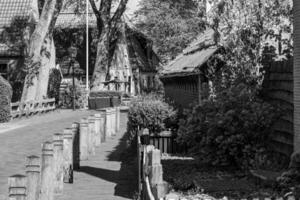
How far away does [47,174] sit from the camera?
389 inches

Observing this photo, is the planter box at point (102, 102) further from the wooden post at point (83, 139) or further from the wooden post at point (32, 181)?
the wooden post at point (32, 181)

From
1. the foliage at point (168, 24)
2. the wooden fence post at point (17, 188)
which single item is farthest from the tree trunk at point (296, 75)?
the foliage at point (168, 24)

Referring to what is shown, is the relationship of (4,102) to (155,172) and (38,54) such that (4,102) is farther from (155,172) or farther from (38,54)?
(155,172)

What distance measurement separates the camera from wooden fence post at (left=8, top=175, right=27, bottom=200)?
21.9 ft

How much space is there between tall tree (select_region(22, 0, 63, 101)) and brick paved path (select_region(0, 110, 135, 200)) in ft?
34.9

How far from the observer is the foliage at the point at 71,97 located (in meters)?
48.7

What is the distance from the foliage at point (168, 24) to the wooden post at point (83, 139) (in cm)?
A: 4229

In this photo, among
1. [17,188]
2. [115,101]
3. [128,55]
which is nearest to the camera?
[17,188]

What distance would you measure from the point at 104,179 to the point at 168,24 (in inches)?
1911

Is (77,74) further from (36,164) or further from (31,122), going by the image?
(36,164)

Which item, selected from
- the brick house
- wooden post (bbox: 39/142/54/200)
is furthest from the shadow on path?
wooden post (bbox: 39/142/54/200)

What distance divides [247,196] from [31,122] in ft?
76.6

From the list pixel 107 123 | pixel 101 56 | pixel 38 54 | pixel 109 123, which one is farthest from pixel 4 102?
pixel 101 56

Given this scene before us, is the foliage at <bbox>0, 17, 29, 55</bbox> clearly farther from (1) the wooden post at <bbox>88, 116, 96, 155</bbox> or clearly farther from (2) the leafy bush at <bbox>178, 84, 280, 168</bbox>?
(2) the leafy bush at <bbox>178, 84, 280, 168</bbox>
